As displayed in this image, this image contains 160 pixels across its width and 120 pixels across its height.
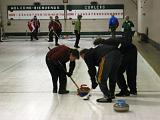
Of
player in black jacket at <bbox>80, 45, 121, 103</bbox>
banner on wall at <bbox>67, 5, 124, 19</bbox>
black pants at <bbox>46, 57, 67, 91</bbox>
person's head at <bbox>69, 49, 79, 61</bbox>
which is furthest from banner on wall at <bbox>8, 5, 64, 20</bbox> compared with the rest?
player in black jacket at <bbox>80, 45, 121, 103</bbox>

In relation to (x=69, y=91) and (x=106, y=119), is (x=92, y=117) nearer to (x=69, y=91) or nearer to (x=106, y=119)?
(x=106, y=119)

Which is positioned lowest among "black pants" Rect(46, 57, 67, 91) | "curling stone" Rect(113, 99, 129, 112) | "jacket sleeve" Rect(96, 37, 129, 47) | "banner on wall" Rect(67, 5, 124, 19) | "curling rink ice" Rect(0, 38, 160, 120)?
"curling rink ice" Rect(0, 38, 160, 120)

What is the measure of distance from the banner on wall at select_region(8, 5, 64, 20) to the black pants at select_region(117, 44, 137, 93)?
26.1 metres

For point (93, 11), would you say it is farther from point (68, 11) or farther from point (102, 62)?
point (102, 62)

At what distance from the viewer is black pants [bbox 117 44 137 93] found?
30.9ft

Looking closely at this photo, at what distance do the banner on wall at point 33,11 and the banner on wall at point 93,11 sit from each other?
0.85 m

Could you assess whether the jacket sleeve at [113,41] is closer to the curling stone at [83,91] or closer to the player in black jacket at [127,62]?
the player in black jacket at [127,62]

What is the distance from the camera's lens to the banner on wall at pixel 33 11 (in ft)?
116

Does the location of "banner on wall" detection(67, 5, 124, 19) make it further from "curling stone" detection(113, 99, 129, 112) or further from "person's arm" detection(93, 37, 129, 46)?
"curling stone" detection(113, 99, 129, 112)

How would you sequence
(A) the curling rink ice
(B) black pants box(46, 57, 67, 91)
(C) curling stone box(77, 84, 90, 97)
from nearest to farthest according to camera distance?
(A) the curling rink ice
(C) curling stone box(77, 84, 90, 97)
(B) black pants box(46, 57, 67, 91)

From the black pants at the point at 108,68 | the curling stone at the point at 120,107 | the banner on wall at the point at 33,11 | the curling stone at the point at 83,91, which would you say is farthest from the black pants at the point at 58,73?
the banner on wall at the point at 33,11

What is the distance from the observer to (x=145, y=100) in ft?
29.8

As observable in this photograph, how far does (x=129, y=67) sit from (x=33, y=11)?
26.8 meters

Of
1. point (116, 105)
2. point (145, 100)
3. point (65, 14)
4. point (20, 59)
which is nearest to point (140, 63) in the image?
point (20, 59)
